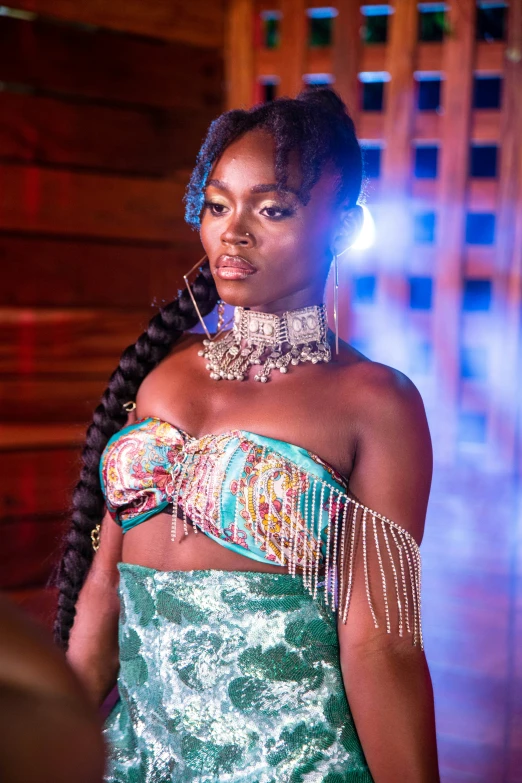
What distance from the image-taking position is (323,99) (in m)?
1.29

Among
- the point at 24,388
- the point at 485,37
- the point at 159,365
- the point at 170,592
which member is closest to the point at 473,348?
the point at 485,37

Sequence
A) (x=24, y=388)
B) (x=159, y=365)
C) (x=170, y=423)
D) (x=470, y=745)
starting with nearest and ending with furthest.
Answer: (x=170, y=423), (x=159, y=365), (x=470, y=745), (x=24, y=388)

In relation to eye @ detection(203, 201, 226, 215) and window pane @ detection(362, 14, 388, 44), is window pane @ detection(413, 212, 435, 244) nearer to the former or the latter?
window pane @ detection(362, 14, 388, 44)

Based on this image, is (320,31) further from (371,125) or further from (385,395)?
(385,395)

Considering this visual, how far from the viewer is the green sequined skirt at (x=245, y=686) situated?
44.8 inches

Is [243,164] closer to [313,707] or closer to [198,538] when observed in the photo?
[198,538]

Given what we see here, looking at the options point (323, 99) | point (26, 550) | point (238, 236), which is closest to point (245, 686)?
point (238, 236)

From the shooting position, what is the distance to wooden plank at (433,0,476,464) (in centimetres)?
280

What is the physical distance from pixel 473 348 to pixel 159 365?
69.2 inches

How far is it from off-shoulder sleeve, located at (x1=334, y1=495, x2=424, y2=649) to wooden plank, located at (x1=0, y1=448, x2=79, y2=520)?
1703 mm

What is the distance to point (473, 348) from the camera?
293 cm

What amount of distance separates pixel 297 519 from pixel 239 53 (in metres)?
2.35

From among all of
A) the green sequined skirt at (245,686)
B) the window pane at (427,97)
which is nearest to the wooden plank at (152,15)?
the window pane at (427,97)

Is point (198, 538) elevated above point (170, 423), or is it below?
below
